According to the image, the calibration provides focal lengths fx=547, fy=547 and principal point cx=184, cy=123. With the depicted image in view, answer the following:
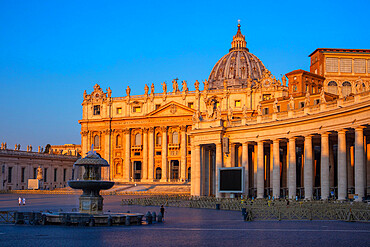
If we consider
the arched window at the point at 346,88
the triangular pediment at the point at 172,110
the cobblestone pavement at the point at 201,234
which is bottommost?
the cobblestone pavement at the point at 201,234

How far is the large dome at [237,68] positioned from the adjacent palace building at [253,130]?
31cm

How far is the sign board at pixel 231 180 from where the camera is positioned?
48594 millimetres

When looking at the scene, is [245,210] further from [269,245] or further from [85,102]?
[85,102]

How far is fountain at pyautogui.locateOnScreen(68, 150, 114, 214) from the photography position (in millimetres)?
33656

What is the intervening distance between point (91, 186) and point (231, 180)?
60.4 ft

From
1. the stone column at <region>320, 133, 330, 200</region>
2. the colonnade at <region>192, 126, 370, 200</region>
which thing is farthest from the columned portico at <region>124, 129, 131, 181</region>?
the stone column at <region>320, 133, 330, 200</region>

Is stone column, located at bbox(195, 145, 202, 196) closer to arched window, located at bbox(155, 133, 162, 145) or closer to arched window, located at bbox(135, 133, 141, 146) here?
arched window, located at bbox(155, 133, 162, 145)

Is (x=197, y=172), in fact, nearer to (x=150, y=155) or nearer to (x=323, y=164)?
(x=323, y=164)

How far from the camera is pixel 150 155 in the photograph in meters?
122

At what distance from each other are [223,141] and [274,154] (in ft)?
19.6

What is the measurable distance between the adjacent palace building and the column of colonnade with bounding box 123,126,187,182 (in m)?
0.22

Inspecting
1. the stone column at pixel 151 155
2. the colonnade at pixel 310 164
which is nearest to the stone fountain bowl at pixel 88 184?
the colonnade at pixel 310 164

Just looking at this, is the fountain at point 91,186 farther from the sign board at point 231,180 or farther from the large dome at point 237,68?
the large dome at point 237,68

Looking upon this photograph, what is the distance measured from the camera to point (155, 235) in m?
25.4
